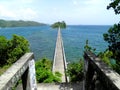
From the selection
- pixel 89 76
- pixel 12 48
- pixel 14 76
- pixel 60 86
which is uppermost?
pixel 14 76

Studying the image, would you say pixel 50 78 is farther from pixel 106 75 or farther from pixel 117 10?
pixel 106 75

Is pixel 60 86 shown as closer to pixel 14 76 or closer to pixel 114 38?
pixel 114 38

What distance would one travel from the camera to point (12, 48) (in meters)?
37.3

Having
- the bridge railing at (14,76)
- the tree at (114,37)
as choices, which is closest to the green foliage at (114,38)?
the tree at (114,37)

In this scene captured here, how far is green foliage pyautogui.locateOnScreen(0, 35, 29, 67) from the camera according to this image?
1427 inches

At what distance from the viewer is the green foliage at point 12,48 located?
3625cm

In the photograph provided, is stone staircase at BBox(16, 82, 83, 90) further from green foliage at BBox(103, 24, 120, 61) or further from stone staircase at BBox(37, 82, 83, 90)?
green foliage at BBox(103, 24, 120, 61)

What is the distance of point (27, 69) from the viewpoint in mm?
6582

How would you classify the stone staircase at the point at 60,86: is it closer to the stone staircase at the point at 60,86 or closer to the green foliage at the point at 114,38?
the stone staircase at the point at 60,86

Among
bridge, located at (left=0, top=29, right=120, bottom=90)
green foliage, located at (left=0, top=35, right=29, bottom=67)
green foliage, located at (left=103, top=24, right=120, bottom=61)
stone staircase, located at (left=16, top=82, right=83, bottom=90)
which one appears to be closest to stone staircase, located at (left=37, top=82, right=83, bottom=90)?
stone staircase, located at (left=16, top=82, right=83, bottom=90)

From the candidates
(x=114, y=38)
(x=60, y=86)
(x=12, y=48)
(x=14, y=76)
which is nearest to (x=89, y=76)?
(x=14, y=76)

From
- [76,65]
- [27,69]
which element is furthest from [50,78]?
[27,69]

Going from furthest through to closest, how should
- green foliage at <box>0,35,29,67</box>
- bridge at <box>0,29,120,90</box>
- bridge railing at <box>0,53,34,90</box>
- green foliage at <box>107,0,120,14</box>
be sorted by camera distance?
green foliage at <box>0,35,29,67</box>
green foliage at <box>107,0,120,14</box>
bridge railing at <box>0,53,34,90</box>
bridge at <box>0,29,120,90</box>

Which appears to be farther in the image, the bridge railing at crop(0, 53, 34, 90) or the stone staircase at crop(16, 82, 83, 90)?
the stone staircase at crop(16, 82, 83, 90)
